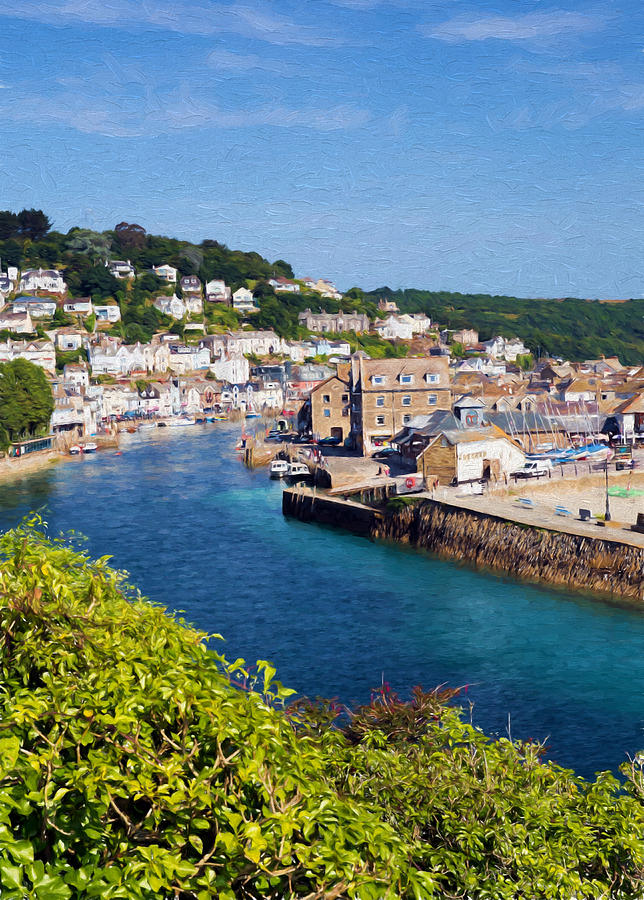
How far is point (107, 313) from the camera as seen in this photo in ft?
356

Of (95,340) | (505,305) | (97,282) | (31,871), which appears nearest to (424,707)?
(31,871)

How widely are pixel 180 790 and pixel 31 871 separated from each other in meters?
0.68

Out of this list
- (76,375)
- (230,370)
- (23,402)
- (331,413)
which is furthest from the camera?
(230,370)

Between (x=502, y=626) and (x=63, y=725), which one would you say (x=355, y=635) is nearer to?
(x=502, y=626)

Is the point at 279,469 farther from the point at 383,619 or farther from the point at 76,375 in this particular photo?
the point at 76,375

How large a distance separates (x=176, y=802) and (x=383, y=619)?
16.0 meters

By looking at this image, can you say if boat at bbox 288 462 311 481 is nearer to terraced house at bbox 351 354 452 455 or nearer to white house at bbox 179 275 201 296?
terraced house at bbox 351 354 452 455

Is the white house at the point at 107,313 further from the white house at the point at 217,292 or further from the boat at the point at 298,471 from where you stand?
the boat at the point at 298,471

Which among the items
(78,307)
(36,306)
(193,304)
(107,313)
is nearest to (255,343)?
(193,304)

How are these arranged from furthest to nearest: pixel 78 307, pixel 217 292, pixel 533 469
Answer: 1. pixel 217 292
2. pixel 78 307
3. pixel 533 469

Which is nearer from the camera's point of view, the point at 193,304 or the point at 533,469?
the point at 533,469

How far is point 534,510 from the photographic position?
26.3 m

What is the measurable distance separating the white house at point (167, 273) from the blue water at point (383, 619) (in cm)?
9539

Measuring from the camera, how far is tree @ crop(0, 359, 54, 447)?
179ft
